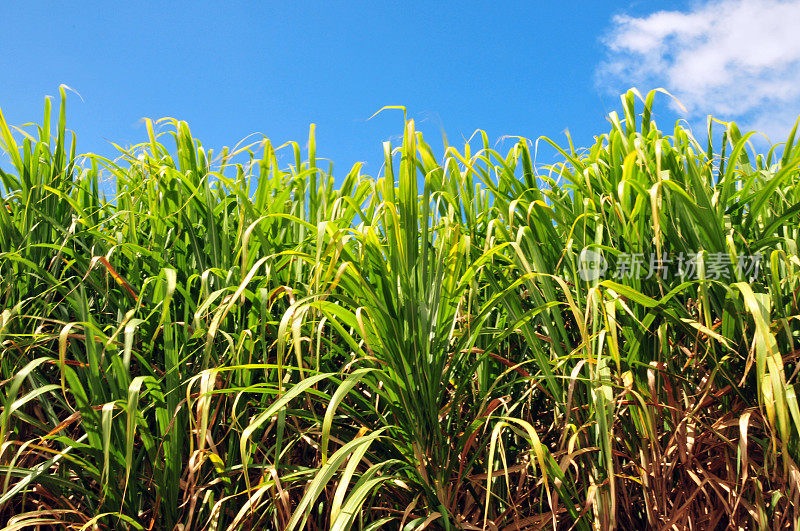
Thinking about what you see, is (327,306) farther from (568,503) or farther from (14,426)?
(14,426)

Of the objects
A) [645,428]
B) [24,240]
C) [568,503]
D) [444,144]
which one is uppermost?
[444,144]

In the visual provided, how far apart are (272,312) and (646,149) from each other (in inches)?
35.6

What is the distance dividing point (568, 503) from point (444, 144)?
2.35 feet

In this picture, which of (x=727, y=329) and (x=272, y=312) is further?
(x=272, y=312)

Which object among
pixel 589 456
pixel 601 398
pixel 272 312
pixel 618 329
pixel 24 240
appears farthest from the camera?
pixel 24 240

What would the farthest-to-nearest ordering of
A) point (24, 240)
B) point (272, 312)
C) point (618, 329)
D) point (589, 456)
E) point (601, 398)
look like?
point (24, 240), point (272, 312), point (618, 329), point (589, 456), point (601, 398)

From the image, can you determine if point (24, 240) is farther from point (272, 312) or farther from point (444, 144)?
point (444, 144)

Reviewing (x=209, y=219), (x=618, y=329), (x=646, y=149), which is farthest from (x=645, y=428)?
(x=209, y=219)

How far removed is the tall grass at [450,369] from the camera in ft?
3.10

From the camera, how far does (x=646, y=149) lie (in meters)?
1.19

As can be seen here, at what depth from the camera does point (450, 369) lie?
991 mm

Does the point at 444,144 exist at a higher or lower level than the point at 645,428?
higher

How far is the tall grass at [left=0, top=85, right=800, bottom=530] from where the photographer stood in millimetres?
944

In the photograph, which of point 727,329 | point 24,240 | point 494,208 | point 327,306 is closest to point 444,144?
point 494,208
